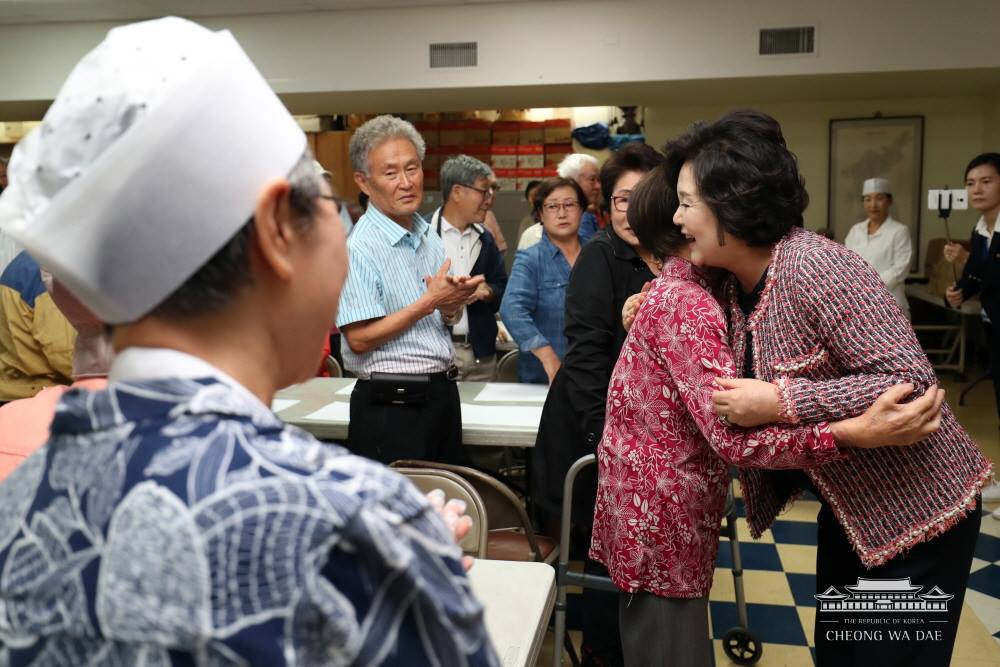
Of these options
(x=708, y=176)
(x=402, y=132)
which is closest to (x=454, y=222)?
(x=402, y=132)

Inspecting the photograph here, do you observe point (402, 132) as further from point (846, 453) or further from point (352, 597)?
point (352, 597)

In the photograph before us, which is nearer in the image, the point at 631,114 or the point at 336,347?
the point at 336,347

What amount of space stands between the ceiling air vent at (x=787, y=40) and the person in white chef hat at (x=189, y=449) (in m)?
6.98

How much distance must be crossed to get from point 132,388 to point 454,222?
12.5ft

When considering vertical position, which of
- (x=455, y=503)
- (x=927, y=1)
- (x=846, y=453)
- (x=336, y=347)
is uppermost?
(x=927, y=1)

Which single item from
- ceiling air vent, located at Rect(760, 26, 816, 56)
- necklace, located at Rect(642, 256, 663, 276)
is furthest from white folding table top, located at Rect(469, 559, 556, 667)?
ceiling air vent, located at Rect(760, 26, 816, 56)

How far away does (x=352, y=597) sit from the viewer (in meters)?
0.54

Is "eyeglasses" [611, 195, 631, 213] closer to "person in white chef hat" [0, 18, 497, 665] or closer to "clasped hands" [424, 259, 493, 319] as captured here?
"clasped hands" [424, 259, 493, 319]

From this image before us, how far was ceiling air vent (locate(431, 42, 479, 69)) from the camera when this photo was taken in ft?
23.8

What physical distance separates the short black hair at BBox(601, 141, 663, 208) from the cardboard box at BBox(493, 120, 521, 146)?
243 inches

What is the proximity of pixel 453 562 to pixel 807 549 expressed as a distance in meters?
3.51

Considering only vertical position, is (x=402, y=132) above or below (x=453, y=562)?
above

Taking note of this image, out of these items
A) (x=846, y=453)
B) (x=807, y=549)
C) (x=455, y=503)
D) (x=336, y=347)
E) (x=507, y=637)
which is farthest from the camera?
(x=336, y=347)

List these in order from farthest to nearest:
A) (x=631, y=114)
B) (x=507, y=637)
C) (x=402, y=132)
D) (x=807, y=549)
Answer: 1. (x=631, y=114)
2. (x=807, y=549)
3. (x=402, y=132)
4. (x=507, y=637)
